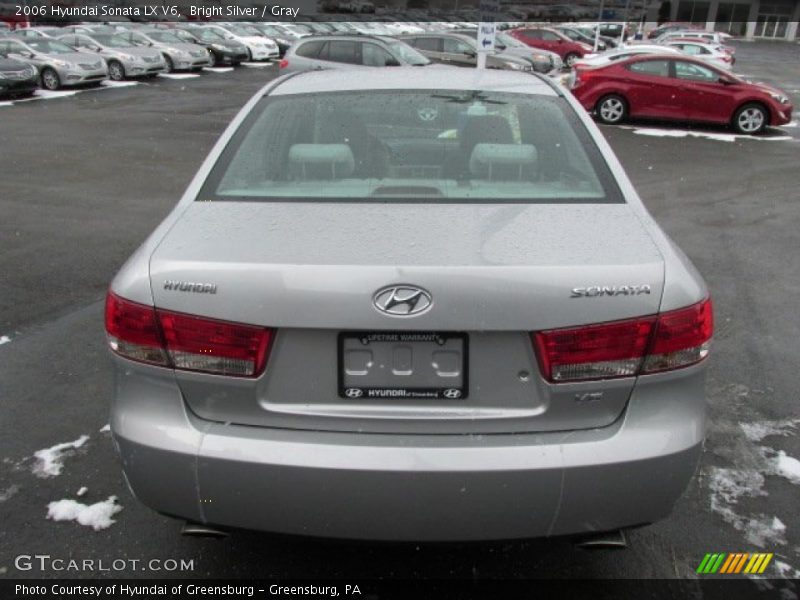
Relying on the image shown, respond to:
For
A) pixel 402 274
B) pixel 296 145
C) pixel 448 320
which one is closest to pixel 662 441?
pixel 448 320

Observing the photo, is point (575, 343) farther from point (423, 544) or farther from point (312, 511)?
point (312, 511)

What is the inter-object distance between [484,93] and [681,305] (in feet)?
5.39

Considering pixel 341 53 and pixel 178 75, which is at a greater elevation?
pixel 341 53

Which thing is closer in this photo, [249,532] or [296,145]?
[249,532]

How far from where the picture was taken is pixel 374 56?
58.0ft

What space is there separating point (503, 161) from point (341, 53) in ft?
51.4

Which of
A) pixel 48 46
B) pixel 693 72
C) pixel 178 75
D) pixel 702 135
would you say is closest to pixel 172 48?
pixel 178 75

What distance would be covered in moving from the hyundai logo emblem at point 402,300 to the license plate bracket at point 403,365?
77mm

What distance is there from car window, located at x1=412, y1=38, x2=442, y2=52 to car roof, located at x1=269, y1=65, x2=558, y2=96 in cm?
1896

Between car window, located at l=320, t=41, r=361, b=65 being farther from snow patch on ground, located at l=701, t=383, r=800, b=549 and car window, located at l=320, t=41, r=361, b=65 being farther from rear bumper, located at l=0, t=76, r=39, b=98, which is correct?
snow patch on ground, located at l=701, t=383, r=800, b=549

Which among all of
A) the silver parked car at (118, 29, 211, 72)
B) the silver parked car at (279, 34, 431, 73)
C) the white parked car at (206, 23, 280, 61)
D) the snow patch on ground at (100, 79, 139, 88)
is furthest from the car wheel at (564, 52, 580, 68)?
the snow patch on ground at (100, 79, 139, 88)

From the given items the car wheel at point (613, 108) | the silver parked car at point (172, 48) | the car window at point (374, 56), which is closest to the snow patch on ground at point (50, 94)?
the silver parked car at point (172, 48)

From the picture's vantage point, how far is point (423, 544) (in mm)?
2199

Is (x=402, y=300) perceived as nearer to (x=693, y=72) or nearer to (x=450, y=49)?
(x=693, y=72)
